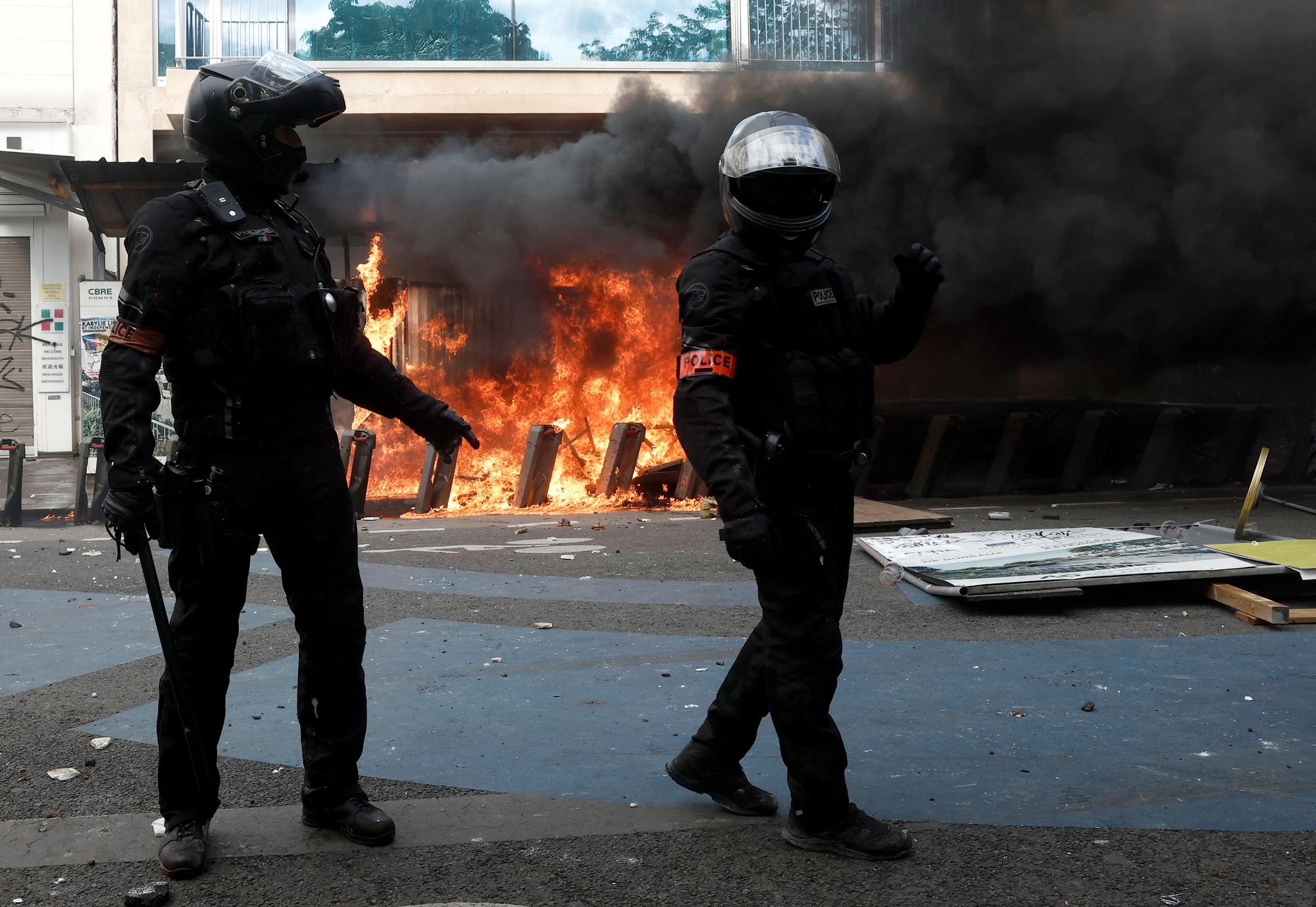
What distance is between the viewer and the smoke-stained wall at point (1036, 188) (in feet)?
33.9

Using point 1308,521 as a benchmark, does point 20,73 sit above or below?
above

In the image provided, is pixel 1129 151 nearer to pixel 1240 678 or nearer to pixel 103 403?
pixel 1240 678

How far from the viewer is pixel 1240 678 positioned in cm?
431

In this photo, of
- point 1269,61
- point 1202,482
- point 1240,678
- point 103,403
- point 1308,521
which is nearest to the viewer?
point 103,403

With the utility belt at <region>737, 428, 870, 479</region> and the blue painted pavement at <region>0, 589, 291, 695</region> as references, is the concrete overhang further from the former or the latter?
the utility belt at <region>737, 428, 870, 479</region>

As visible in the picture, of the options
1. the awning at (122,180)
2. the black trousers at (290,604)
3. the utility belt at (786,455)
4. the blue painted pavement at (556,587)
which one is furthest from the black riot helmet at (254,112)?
the awning at (122,180)

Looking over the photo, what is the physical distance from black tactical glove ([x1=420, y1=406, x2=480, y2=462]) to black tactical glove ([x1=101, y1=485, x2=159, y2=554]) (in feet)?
2.50

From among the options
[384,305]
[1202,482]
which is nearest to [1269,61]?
[1202,482]

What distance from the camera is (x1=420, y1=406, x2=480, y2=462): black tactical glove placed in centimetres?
315

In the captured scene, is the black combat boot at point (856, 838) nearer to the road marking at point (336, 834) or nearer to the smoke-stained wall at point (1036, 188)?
the road marking at point (336, 834)

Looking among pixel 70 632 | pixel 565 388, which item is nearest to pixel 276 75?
pixel 70 632

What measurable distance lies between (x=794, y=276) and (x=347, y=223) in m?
10.8

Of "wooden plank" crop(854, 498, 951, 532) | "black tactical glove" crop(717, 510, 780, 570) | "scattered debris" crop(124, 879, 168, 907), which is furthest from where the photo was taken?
"wooden plank" crop(854, 498, 951, 532)

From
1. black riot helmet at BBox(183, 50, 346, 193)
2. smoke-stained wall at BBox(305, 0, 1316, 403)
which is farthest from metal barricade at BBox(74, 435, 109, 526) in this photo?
black riot helmet at BBox(183, 50, 346, 193)
